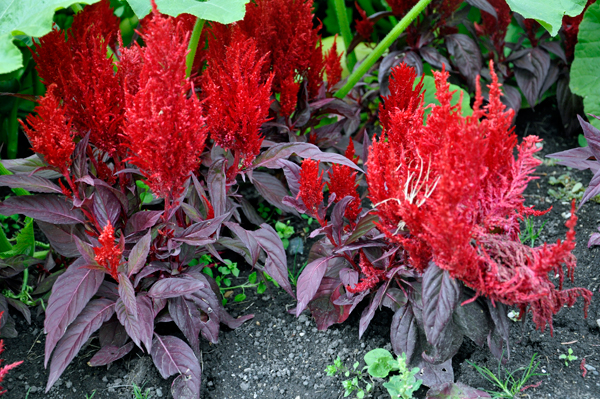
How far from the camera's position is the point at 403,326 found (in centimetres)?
179

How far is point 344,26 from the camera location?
309 centimetres

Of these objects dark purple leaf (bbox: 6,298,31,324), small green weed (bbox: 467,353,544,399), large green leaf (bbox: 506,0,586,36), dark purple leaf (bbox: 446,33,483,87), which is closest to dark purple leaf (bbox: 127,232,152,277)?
dark purple leaf (bbox: 6,298,31,324)

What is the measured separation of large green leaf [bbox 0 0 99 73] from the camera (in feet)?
5.74

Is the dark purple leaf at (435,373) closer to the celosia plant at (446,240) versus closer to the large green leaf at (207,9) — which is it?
the celosia plant at (446,240)

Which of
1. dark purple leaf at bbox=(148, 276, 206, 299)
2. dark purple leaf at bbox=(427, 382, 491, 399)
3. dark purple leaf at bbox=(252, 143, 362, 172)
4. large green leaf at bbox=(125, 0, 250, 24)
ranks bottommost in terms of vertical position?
dark purple leaf at bbox=(427, 382, 491, 399)

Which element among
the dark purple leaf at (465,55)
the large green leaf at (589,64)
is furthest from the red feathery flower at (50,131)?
the large green leaf at (589,64)

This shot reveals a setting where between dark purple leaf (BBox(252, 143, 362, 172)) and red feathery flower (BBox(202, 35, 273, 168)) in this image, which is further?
dark purple leaf (BBox(252, 143, 362, 172))

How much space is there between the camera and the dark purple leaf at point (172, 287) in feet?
5.89

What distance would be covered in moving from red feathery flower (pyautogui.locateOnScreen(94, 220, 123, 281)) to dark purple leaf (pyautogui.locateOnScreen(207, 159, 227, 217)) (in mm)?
372

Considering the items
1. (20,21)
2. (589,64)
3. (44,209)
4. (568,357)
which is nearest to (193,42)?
(20,21)

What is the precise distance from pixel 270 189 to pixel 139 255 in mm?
662

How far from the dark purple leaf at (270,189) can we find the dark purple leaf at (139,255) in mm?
572

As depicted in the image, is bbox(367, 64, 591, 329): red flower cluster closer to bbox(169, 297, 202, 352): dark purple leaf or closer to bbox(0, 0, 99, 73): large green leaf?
bbox(169, 297, 202, 352): dark purple leaf

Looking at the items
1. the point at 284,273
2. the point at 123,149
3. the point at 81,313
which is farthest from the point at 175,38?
the point at 81,313
